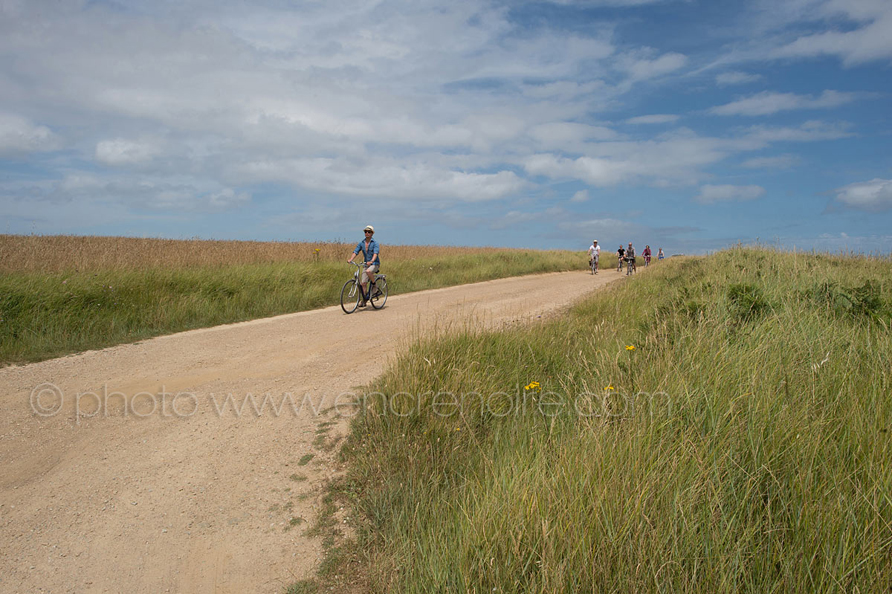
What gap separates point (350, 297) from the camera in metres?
13.1

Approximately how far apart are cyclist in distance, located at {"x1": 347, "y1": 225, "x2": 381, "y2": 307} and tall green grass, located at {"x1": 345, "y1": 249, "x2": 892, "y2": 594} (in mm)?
7718

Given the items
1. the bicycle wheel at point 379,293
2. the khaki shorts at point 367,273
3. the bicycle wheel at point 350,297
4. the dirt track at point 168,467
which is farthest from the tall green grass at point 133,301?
the khaki shorts at point 367,273

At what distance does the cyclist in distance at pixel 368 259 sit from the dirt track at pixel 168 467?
205 inches

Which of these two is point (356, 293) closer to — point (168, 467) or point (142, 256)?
point (142, 256)

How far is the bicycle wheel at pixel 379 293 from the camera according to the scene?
540 inches

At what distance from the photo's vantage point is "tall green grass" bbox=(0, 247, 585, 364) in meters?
8.95

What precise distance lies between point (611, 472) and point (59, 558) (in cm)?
382

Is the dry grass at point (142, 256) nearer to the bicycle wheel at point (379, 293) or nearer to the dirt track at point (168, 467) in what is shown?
the bicycle wheel at point (379, 293)

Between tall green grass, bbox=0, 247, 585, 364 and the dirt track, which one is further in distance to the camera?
tall green grass, bbox=0, 247, 585, 364

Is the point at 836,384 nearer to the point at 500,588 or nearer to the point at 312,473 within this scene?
the point at 500,588

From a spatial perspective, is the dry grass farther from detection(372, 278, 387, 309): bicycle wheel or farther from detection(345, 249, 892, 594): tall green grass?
detection(345, 249, 892, 594): tall green grass

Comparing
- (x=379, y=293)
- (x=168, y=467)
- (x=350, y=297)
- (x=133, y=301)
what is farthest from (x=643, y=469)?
(x=379, y=293)

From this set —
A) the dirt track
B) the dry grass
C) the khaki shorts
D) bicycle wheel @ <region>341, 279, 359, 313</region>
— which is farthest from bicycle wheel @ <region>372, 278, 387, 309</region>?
the dry grass

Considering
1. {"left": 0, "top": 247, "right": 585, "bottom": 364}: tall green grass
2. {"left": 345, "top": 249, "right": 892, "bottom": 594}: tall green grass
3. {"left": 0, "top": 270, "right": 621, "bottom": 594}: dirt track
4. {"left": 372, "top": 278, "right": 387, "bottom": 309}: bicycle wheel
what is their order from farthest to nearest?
{"left": 372, "top": 278, "right": 387, "bottom": 309}: bicycle wheel, {"left": 0, "top": 247, "right": 585, "bottom": 364}: tall green grass, {"left": 0, "top": 270, "right": 621, "bottom": 594}: dirt track, {"left": 345, "top": 249, "right": 892, "bottom": 594}: tall green grass
